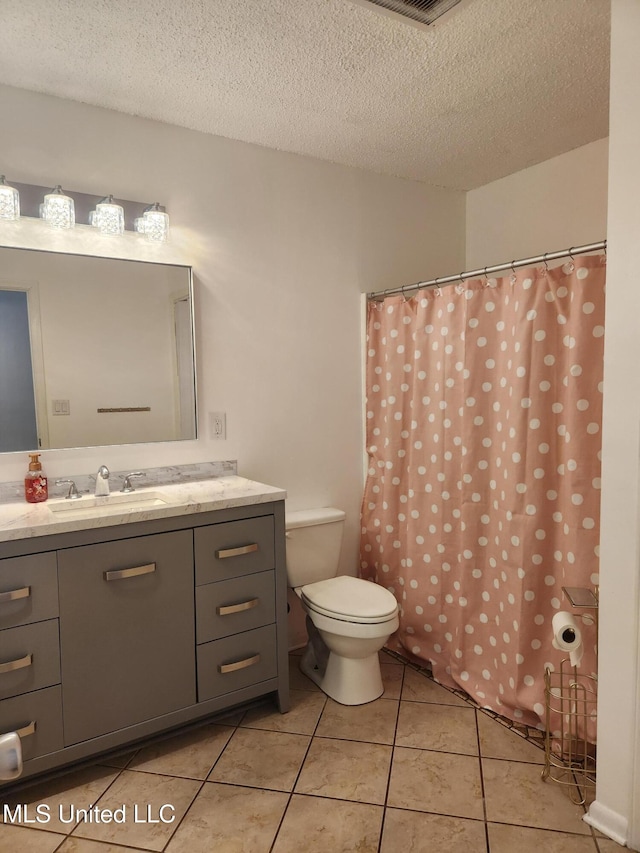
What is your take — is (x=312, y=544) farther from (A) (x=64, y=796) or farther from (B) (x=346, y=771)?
(A) (x=64, y=796)

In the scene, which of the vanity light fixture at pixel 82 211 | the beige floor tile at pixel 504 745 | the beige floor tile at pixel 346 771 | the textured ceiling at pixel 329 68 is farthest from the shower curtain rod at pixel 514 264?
the beige floor tile at pixel 346 771

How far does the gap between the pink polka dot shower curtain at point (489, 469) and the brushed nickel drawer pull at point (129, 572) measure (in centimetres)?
125

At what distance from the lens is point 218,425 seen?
2594mm

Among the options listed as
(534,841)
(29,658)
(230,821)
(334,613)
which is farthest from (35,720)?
(534,841)

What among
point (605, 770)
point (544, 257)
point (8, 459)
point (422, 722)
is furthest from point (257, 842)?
point (544, 257)

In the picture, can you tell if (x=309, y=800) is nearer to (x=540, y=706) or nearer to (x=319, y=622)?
(x=319, y=622)

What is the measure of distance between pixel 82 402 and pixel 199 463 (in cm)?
56

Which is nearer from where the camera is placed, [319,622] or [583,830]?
[583,830]

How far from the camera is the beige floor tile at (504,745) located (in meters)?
2.00

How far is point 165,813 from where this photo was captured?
1771mm

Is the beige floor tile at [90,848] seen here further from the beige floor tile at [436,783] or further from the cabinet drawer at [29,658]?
the beige floor tile at [436,783]

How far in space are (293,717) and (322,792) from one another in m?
0.44

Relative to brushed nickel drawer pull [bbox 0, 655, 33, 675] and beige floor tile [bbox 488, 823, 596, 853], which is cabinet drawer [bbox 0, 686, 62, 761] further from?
beige floor tile [bbox 488, 823, 596, 853]

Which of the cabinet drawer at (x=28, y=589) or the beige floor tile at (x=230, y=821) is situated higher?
the cabinet drawer at (x=28, y=589)
